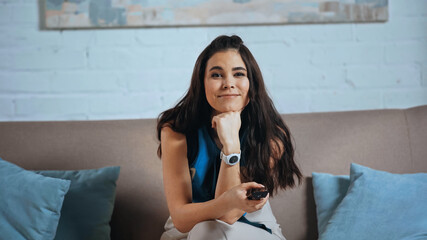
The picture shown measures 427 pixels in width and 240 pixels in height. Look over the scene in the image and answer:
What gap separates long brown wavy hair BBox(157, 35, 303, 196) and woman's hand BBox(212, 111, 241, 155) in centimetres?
13

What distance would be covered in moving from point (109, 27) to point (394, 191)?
4.66 feet

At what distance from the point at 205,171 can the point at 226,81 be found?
1.00 ft

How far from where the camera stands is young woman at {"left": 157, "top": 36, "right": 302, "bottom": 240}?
1312mm

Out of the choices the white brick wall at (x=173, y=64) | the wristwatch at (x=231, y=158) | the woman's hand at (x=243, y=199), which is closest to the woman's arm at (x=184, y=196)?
the woman's hand at (x=243, y=199)

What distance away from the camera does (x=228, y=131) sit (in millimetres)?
1322

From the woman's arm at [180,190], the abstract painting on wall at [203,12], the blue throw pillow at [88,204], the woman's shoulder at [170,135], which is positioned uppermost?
the abstract painting on wall at [203,12]

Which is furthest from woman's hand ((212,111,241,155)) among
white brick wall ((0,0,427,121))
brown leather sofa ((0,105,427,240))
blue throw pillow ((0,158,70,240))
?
white brick wall ((0,0,427,121))

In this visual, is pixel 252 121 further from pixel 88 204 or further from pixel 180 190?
pixel 88 204

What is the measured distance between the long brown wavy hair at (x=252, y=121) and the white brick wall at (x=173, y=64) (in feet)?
2.17

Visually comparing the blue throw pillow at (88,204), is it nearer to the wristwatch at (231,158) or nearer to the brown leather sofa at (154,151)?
the brown leather sofa at (154,151)

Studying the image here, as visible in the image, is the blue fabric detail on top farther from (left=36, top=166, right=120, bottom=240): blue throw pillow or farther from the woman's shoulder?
(left=36, top=166, right=120, bottom=240): blue throw pillow

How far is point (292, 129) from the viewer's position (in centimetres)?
181

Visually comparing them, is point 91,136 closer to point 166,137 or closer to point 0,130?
point 0,130

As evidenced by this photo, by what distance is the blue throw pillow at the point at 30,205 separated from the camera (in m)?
1.50
